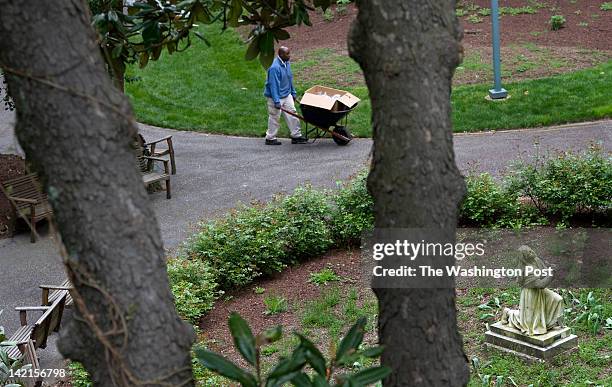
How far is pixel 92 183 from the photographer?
252cm

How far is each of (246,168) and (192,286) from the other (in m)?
5.35

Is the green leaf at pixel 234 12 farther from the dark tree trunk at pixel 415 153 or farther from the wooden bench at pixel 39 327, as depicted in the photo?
the wooden bench at pixel 39 327

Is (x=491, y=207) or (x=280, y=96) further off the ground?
(x=280, y=96)

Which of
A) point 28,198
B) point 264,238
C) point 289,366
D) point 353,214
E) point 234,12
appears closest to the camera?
point 289,366

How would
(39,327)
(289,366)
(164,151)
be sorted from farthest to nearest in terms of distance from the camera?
(164,151), (39,327), (289,366)

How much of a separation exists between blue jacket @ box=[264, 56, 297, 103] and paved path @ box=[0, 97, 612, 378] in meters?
0.97

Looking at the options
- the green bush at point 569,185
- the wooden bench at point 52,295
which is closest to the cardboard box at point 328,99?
the green bush at point 569,185

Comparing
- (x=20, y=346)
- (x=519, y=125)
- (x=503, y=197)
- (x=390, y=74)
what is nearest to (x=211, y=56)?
(x=519, y=125)

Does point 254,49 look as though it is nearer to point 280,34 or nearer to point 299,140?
point 280,34

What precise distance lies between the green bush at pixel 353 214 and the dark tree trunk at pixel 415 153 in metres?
8.07

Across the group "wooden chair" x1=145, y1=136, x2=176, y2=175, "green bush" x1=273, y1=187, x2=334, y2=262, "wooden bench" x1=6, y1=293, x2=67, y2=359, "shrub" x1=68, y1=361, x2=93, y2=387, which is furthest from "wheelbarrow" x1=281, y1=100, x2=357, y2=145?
"shrub" x1=68, y1=361, x2=93, y2=387

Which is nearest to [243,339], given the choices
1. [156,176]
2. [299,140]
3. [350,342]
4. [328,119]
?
[350,342]

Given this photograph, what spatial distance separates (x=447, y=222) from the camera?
2.83 meters

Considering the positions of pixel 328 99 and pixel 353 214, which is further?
pixel 328 99
